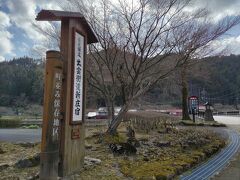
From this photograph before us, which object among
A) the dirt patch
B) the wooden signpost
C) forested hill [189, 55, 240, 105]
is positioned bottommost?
the dirt patch

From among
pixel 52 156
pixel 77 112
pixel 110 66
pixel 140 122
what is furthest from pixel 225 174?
pixel 140 122

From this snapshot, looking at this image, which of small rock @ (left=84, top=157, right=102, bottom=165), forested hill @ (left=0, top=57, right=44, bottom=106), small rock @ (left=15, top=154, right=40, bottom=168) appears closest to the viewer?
small rock @ (left=15, top=154, right=40, bottom=168)

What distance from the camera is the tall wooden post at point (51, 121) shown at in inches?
206

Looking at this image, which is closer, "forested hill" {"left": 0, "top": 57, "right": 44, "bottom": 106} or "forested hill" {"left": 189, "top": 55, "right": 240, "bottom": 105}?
"forested hill" {"left": 189, "top": 55, "right": 240, "bottom": 105}

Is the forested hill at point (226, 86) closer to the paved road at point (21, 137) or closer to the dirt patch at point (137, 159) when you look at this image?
the paved road at point (21, 137)

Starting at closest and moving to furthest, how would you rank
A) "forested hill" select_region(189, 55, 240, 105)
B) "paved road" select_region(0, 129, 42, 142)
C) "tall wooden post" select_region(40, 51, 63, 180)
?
1. "tall wooden post" select_region(40, 51, 63, 180)
2. "paved road" select_region(0, 129, 42, 142)
3. "forested hill" select_region(189, 55, 240, 105)

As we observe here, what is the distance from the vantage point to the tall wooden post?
523 cm

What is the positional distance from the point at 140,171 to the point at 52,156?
7.39 ft

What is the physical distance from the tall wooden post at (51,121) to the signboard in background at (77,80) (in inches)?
30.7

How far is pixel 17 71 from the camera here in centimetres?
7475

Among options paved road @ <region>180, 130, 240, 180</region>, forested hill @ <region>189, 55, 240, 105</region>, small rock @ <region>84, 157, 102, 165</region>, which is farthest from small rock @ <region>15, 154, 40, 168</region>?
forested hill @ <region>189, 55, 240, 105</region>

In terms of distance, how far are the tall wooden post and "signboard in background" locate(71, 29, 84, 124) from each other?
0.78 meters

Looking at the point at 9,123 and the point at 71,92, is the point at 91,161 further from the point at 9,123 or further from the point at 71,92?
the point at 9,123

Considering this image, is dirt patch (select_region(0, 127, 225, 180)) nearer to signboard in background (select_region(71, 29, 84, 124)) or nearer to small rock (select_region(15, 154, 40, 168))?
small rock (select_region(15, 154, 40, 168))
